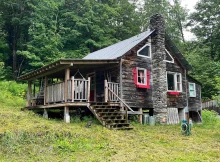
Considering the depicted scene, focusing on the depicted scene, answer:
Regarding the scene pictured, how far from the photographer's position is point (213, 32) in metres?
35.3

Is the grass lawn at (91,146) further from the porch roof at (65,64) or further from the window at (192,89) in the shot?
the window at (192,89)

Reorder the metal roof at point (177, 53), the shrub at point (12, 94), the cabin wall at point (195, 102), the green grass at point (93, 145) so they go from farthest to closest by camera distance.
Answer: the cabin wall at point (195, 102) < the shrub at point (12, 94) < the metal roof at point (177, 53) < the green grass at point (93, 145)

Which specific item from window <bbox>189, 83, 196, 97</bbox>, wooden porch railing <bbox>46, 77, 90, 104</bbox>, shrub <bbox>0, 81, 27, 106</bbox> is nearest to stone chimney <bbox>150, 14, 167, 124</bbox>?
window <bbox>189, 83, 196, 97</bbox>

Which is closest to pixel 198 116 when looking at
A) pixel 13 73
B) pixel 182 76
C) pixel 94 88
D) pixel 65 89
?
pixel 182 76

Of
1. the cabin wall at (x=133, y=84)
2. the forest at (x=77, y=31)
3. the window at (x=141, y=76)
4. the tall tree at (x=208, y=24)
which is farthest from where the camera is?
the tall tree at (x=208, y=24)

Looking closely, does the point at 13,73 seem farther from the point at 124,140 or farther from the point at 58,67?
the point at 124,140

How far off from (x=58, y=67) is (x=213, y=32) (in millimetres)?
28175

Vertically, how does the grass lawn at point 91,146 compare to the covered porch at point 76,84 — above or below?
below

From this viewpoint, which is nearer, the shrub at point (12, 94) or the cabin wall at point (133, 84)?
the cabin wall at point (133, 84)

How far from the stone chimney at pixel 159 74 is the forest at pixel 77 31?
11996mm

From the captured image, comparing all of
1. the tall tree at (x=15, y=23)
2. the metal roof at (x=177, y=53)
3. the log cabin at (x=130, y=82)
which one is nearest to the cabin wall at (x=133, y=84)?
the log cabin at (x=130, y=82)

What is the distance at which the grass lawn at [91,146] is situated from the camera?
789 centimetres

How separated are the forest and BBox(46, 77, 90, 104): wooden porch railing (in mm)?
12693

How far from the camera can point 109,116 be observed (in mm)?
12734
